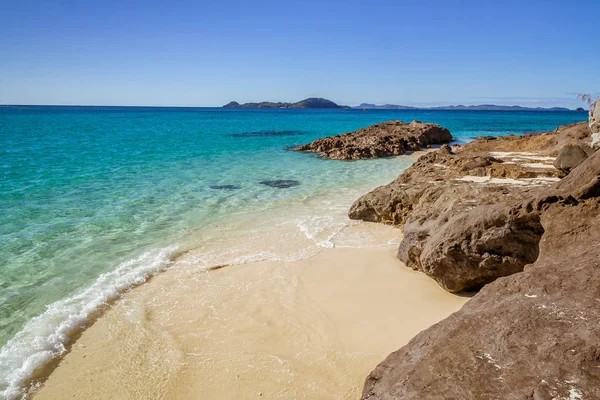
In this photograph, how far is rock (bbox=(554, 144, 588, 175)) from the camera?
8.80 metres

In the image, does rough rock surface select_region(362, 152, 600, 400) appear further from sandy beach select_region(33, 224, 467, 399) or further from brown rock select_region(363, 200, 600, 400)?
sandy beach select_region(33, 224, 467, 399)

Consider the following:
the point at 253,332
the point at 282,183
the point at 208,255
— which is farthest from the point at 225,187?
the point at 253,332

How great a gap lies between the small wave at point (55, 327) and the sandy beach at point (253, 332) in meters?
0.25

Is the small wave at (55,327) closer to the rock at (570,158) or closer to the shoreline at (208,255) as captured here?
the shoreline at (208,255)

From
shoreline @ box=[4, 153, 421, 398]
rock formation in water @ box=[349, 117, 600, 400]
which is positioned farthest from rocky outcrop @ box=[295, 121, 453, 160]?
rock formation in water @ box=[349, 117, 600, 400]

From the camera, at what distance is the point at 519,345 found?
2666mm

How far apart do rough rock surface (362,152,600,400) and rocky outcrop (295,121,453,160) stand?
70.2 feet

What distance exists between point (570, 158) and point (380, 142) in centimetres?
1875

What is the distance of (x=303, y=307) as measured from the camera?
20.1 feet

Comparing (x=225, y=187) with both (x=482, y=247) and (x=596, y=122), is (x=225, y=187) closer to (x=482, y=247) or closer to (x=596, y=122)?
(x=482, y=247)

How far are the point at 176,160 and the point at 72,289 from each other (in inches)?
673

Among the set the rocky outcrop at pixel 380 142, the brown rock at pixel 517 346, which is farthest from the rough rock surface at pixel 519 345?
the rocky outcrop at pixel 380 142

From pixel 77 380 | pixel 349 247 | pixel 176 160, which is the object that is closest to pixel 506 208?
pixel 349 247

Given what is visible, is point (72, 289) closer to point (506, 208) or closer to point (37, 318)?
point (37, 318)
